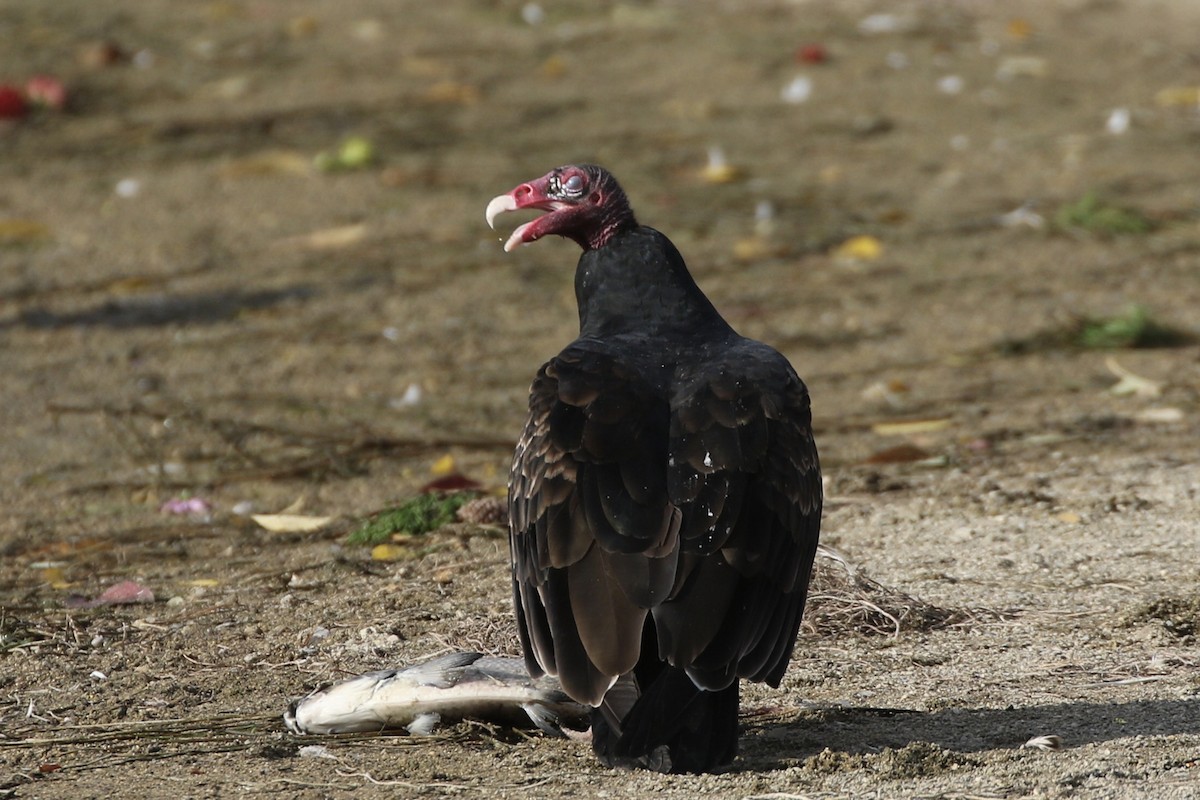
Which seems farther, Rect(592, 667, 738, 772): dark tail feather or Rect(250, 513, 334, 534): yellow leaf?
Rect(250, 513, 334, 534): yellow leaf

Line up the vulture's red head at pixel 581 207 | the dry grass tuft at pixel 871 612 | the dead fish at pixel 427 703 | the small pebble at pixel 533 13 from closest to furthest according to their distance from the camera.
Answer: the dead fish at pixel 427 703 → the dry grass tuft at pixel 871 612 → the vulture's red head at pixel 581 207 → the small pebble at pixel 533 13

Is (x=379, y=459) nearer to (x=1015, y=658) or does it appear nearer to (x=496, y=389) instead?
(x=496, y=389)

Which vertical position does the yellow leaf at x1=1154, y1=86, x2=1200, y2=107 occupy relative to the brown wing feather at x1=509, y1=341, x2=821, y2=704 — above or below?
above

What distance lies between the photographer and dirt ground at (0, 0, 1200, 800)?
384 cm

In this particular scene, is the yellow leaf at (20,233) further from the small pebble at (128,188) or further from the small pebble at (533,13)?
the small pebble at (533,13)

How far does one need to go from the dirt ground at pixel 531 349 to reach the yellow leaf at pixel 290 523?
6 cm

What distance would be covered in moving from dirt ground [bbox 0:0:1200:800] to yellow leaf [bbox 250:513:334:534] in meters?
0.06

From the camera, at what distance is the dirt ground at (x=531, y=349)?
384cm

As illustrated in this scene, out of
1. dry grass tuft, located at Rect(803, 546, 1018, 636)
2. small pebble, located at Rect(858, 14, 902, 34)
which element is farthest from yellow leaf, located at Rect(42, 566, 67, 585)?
small pebble, located at Rect(858, 14, 902, 34)

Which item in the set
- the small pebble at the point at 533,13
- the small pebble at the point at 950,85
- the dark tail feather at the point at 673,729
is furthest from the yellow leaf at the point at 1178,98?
the dark tail feather at the point at 673,729

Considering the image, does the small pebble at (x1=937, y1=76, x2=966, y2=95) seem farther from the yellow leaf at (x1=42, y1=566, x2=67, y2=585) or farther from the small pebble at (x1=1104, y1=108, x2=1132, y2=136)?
the yellow leaf at (x1=42, y1=566, x2=67, y2=585)

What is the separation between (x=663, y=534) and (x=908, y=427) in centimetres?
313

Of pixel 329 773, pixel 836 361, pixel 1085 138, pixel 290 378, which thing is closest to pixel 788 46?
pixel 1085 138

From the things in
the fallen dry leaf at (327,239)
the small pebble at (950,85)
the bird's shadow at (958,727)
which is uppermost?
the small pebble at (950,85)
